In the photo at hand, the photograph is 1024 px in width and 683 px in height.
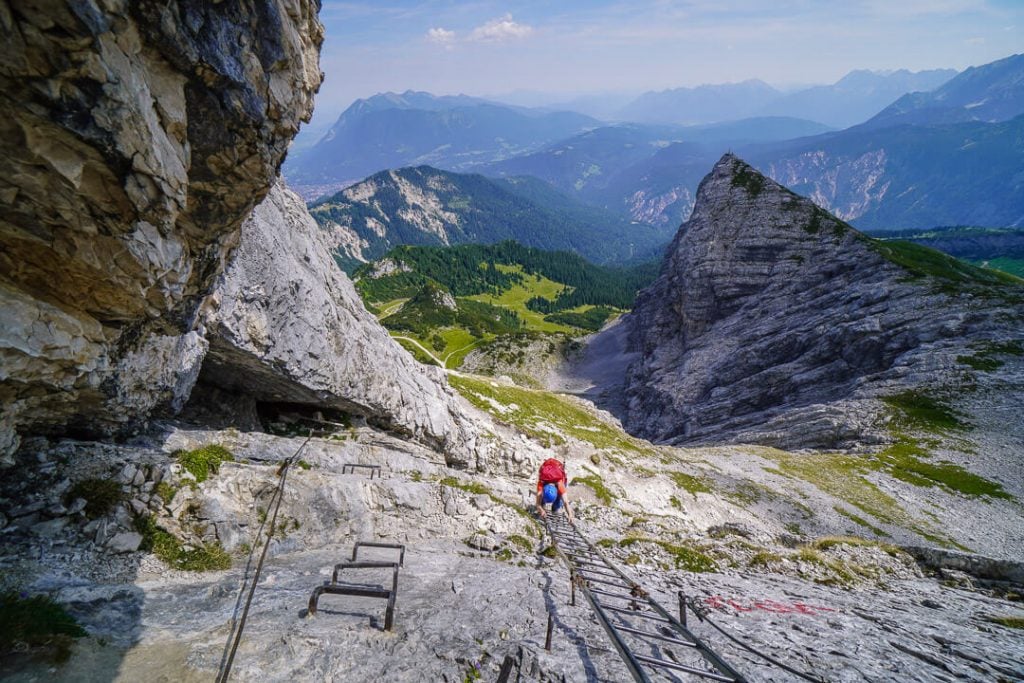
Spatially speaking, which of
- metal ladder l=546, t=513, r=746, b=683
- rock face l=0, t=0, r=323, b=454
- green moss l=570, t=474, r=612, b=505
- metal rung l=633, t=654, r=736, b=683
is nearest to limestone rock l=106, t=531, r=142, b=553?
rock face l=0, t=0, r=323, b=454

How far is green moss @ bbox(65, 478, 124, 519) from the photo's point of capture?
1185 centimetres

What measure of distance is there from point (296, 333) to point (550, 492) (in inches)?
583

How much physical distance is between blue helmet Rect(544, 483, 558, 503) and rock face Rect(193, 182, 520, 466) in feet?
30.3

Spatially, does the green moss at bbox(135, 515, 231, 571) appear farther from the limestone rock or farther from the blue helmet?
the blue helmet

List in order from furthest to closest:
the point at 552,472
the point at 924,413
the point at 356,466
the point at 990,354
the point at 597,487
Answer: the point at 990,354 → the point at 924,413 → the point at 597,487 → the point at 552,472 → the point at 356,466

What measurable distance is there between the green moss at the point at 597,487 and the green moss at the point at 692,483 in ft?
32.0

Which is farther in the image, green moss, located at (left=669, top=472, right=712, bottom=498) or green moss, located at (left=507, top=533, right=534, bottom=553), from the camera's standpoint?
green moss, located at (left=669, top=472, right=712, bottom=498)

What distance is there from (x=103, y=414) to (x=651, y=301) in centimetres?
14369

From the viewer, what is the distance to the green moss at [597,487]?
115 ft

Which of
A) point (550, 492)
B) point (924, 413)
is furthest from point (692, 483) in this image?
point (924, 413)

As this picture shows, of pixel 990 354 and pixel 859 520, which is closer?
pixel 859 520

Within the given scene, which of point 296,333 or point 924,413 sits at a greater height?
point 296,333

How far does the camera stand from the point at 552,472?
24406mm

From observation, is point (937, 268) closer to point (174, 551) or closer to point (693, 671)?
point (693, 671)
